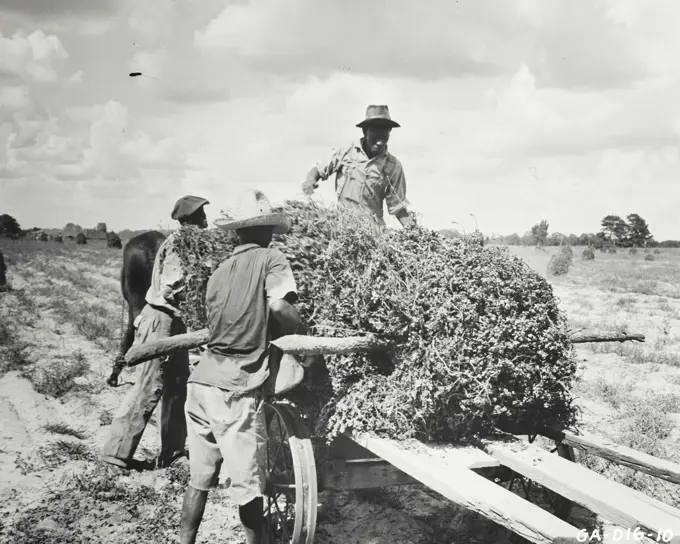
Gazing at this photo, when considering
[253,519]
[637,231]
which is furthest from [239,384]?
[637,231]

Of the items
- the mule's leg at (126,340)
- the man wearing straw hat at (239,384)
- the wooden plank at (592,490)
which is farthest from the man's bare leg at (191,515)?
the mule's leg at (126,340)

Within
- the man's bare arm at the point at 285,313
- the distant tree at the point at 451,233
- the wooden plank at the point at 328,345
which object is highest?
the distant tree at the point at 451,233

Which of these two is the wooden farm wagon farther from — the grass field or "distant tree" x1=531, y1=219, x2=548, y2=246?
"distant tree" x1=531, y1=219, x2=548, y2=246

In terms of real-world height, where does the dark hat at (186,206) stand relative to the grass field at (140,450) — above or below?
above

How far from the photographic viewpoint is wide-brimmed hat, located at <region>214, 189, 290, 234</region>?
3.14 meters

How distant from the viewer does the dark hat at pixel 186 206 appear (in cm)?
452

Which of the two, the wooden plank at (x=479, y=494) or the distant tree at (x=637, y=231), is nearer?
the wooden plank at (x=479, y=494)

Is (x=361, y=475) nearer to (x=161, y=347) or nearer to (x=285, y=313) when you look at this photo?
(x=285, y=313)

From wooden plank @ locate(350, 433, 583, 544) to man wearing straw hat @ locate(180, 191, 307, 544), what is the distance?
0.62 metres

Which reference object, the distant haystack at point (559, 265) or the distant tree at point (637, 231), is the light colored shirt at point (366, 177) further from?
the distant tree at point (637, 231)

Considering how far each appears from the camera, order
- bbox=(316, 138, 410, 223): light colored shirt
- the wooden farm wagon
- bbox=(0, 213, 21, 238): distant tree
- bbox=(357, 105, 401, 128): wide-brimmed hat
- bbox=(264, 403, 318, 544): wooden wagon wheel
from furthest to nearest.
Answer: bbox=(0, 213, 21, 238): distant tree → bbox=(316, 138, 410, 223): light colored shirt → bbox=(357, 105, 401, 128): wide-brimmed hat → bbox=(264, 403, 318, 544): wooden wagon wheel → the wooden farm wagon

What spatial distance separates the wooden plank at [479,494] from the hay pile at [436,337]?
0.14 meters

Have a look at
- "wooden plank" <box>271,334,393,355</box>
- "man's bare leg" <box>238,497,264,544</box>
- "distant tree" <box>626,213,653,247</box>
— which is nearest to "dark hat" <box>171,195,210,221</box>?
"wooden plank" <box>271,334,393,355</box>

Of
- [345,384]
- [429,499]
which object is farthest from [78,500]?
[429,499]
